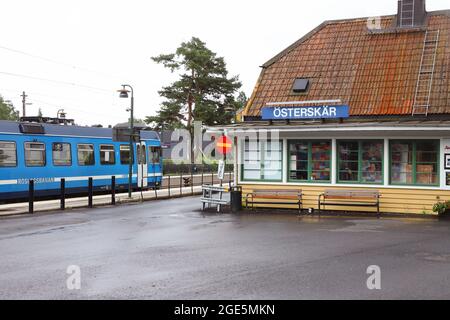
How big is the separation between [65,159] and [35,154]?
1883 millimetres

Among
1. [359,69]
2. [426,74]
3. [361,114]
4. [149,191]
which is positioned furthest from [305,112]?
[149,191]

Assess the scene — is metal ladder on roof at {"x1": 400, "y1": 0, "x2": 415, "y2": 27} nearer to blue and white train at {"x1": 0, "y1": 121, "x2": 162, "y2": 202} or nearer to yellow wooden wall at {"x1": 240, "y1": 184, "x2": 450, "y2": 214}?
yellow wooden wall at {"x1": 240, "y1": 184, "x2": 450, "y2": 214}

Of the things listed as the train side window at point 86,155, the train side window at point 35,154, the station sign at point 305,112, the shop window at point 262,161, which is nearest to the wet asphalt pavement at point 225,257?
the shop window at point 262,161

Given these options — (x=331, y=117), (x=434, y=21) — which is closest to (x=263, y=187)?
(x=331, y=117)

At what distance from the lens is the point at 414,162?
1764 centimetres

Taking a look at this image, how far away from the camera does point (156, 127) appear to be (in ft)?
200

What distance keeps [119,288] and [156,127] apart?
53730mm

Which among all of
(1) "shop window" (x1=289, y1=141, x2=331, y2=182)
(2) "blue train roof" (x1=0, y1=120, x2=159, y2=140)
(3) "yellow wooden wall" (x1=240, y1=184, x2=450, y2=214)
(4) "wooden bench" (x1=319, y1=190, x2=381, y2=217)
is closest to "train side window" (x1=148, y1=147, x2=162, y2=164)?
(2) "blue train roof" (x1=0, y1=120, x2=159, y2=140)

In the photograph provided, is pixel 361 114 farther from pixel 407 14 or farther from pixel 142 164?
pixel 142 164

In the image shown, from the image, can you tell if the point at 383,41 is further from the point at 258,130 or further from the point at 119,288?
the point at 119,288

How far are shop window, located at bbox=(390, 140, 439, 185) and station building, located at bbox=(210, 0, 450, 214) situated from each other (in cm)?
3

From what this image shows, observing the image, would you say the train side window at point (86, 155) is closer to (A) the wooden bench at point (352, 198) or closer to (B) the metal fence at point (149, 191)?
(B) the metal fence at point (149, 191)

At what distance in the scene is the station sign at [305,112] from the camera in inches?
727

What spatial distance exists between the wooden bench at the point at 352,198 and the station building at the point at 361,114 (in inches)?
15.4
